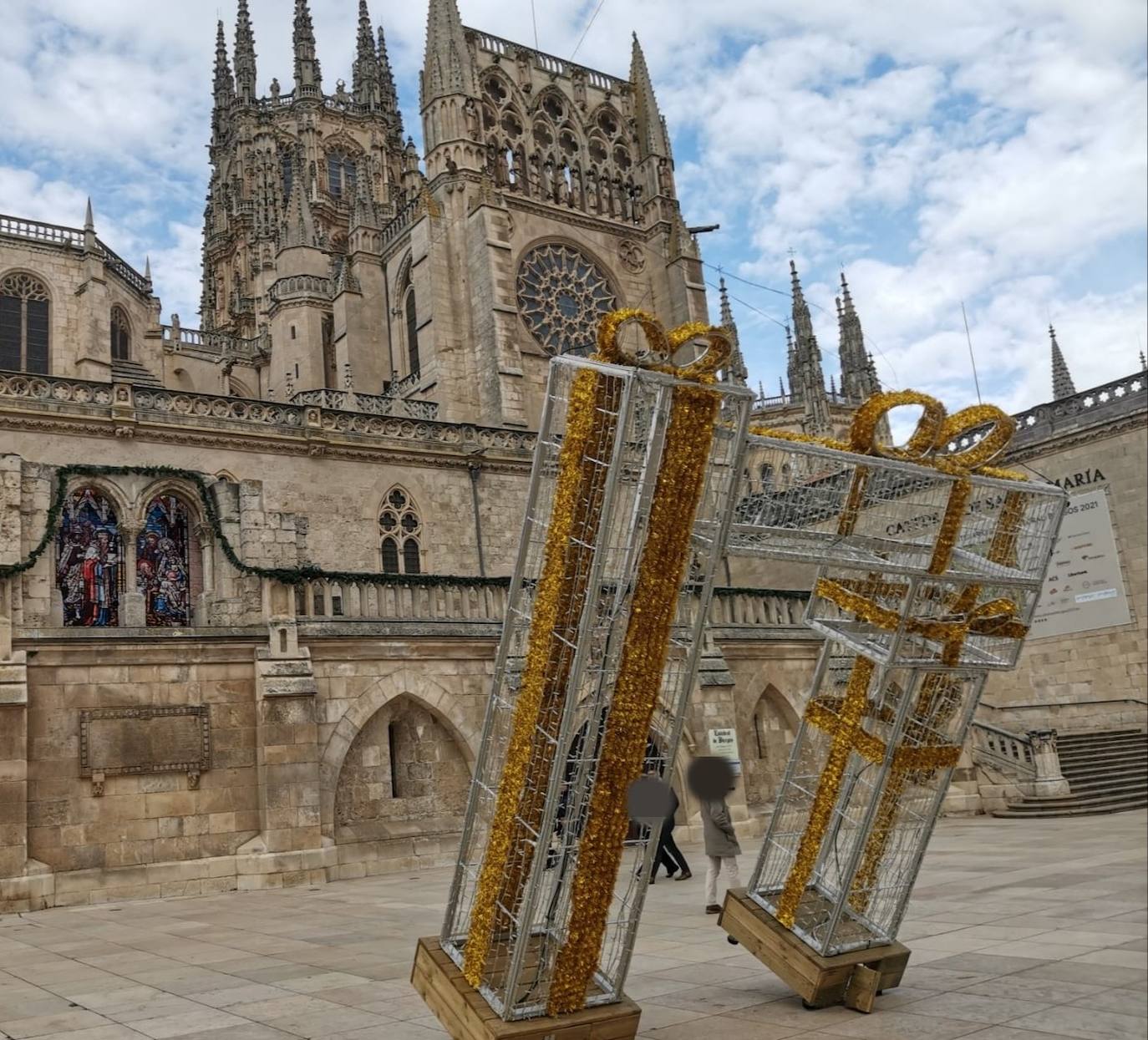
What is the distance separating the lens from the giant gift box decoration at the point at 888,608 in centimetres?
598

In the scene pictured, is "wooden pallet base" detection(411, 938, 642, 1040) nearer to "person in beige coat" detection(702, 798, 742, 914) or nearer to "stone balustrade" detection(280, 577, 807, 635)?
"person in beige coat" detection(702, 798, 742, 914)

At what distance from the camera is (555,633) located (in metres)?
5.32

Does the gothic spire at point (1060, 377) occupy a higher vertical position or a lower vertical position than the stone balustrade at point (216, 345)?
lower

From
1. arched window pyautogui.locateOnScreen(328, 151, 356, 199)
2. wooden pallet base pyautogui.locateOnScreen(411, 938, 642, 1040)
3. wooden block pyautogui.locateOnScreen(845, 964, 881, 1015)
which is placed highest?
arched window pyautogui.locateOnScreen(328, 151, 356, 199)

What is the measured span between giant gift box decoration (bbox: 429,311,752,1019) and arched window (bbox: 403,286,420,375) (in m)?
31.4

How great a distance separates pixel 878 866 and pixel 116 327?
37220mm

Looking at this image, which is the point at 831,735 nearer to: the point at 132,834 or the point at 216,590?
the point at 132,834

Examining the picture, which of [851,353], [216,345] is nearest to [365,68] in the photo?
[216,345]

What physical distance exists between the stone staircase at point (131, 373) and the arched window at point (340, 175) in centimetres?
2441

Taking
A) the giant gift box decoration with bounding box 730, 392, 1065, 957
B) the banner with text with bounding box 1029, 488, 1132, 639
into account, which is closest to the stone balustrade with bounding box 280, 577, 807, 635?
the giant gift box decoration with bounding box 730, 392, 1065, 957

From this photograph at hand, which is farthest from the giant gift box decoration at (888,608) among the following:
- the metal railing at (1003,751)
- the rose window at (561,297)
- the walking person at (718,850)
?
the rose window at (561,297)

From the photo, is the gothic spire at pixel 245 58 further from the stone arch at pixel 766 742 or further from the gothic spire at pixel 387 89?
the stone arch at pixel 766 742

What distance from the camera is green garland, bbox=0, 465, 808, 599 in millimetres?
15328

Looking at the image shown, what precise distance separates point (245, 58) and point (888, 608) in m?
65.7
